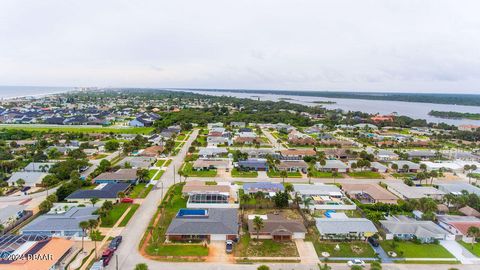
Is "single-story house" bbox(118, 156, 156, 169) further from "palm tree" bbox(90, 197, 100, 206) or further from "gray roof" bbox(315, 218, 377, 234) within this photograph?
"gray roof" bbox(315, 218, 377, 234)

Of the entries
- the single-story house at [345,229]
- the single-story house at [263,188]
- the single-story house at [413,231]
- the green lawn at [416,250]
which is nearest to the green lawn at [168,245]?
the single-story house at [263,188]

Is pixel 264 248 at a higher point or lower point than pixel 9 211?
lower

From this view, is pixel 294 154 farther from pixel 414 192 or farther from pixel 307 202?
pixel 307 202

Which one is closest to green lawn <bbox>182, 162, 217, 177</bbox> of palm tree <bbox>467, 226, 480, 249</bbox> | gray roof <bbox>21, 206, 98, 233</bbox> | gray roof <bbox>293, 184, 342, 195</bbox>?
gray roof <bbox>293, 184, 342, 195</bbox>

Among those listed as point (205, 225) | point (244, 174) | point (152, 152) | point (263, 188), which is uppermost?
point (152, 152)

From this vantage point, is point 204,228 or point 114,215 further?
point 114,215

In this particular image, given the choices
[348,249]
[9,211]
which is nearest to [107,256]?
[9,211]

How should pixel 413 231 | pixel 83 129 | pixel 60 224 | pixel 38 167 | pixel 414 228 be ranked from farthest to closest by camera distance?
pixel 83 129
pixel 38 167
pixel 414 228
pixel 413 231
pixel 60 224
